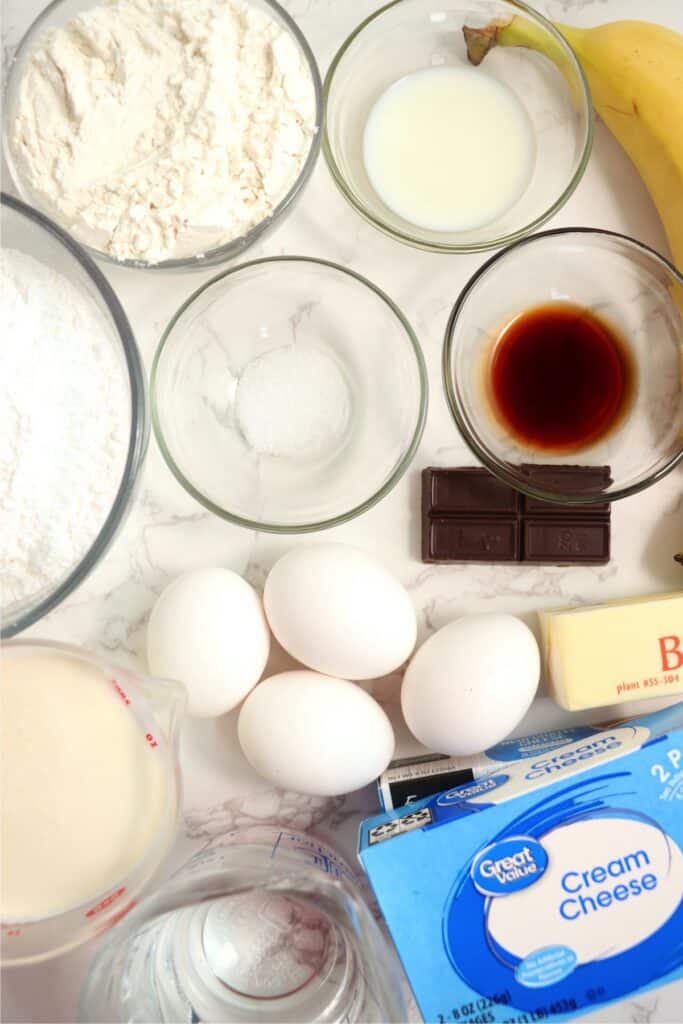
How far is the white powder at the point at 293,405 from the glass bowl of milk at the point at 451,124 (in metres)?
0.21

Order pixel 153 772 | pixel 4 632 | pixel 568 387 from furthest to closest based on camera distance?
pixel 568 387
pixel 4 632
pixel 153 772

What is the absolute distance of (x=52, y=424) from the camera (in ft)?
3.51

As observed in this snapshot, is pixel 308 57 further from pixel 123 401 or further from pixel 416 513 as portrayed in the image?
pixel 416 513

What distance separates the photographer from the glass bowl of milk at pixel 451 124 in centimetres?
117

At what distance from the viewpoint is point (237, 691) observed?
3.58 feet

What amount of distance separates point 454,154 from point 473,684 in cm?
65

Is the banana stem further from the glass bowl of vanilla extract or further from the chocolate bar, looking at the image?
the chocolate bar

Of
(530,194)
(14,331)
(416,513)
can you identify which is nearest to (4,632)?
(14,331)

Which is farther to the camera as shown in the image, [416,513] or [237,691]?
[416,513]

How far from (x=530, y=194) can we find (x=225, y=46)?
0.41 metres

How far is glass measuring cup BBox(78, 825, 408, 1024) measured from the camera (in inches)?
40.5

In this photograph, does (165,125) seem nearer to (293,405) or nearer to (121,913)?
(293,405)

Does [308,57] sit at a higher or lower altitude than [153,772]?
higher

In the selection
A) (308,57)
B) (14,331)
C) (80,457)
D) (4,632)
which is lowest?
(4,632)
